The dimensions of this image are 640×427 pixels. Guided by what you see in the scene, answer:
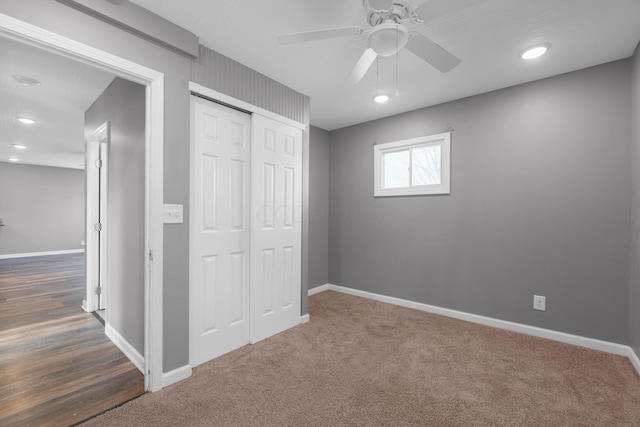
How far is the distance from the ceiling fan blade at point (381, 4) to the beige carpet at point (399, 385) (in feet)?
7.38

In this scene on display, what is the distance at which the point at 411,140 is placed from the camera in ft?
11.8

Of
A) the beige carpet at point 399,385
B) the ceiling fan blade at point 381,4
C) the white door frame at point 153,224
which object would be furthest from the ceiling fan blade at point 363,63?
the beige carpet at point 399,385

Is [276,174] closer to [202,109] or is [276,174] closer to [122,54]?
[202,109]

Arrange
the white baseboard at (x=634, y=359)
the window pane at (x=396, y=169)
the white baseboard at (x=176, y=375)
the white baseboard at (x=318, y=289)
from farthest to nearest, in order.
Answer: the white baseboard at (x=318, y=289)
the window pane at (x=396, y=169)
the white baseboard at (x=634, y=359)
the white baseboard at (x=176, y=375)

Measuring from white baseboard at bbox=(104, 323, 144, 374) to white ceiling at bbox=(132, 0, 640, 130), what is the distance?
8.34 feet

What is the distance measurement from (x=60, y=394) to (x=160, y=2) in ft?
8.73

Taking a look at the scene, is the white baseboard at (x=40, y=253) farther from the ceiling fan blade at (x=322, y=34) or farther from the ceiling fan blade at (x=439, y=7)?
the ceiling fan blade at (x=439, y=7)

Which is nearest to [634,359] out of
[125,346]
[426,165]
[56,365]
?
[426,165]

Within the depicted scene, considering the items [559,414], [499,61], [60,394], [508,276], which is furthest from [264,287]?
[499,61]

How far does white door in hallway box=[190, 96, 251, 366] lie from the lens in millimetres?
2211

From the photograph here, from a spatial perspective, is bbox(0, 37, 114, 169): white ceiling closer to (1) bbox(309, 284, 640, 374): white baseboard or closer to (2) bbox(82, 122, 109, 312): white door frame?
(2) bbox(82, 122, 109, 312): white door frame

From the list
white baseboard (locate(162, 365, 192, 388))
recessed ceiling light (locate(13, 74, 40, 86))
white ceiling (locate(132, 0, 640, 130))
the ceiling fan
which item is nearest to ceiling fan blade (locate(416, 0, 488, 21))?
the ceiling fan

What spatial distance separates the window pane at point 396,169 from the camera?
12.2ft

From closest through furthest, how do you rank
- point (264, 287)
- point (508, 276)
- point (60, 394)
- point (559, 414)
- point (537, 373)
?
point (559, 414) < point (60, 394) < point (537, 373) < point (264, 287) < point (508, 276)
